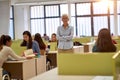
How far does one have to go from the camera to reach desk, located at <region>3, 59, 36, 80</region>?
16.7 ft

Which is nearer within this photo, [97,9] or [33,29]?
[97,9]

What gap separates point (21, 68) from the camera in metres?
5.19

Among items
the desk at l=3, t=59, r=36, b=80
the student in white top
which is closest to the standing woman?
the desk at l=3, t=59, r=36, b=80

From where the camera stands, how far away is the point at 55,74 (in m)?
3.13

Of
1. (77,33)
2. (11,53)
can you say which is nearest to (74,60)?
(11,53)

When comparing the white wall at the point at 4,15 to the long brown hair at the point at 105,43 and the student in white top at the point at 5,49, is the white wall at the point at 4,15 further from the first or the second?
the long brown hair at the point at 105,43

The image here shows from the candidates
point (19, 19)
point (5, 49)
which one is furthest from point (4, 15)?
point (5, 49)

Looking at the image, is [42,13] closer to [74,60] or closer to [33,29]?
[33,29]

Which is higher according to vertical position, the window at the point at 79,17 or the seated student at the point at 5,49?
the window at the point at 79,17

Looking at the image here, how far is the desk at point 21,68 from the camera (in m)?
5.08

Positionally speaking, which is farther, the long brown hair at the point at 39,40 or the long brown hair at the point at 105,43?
the long brown hair at the point at 39,40

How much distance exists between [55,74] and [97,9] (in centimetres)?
1336

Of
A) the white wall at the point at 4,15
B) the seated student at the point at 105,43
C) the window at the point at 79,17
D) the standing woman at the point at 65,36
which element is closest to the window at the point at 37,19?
the window at the point at 79,17

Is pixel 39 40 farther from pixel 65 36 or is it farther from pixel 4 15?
pixel 4 15
